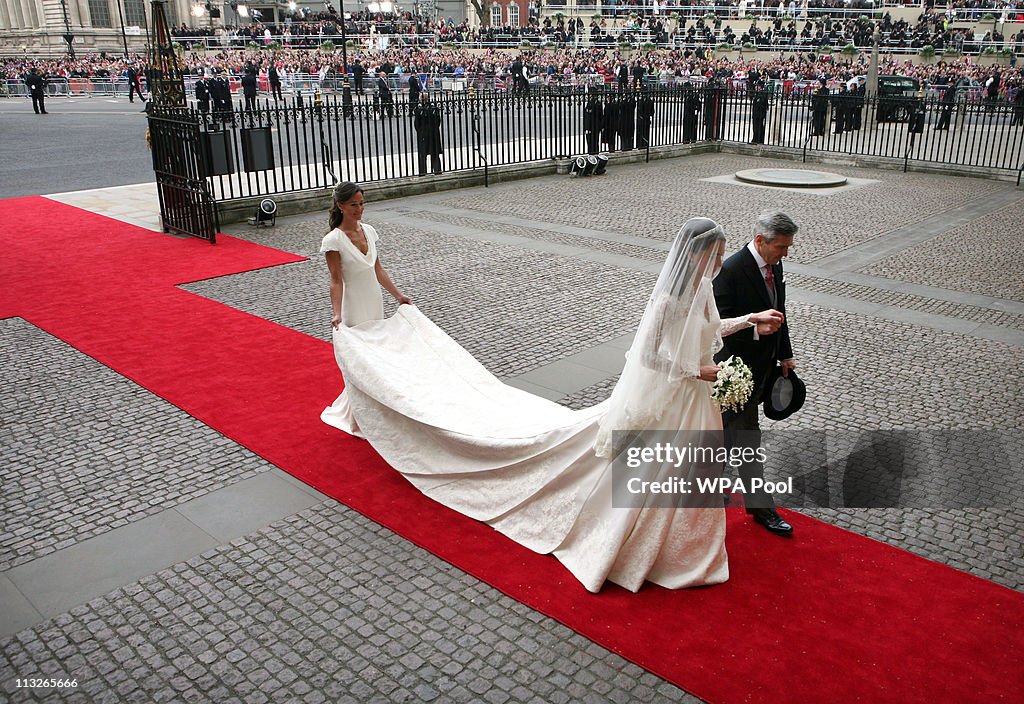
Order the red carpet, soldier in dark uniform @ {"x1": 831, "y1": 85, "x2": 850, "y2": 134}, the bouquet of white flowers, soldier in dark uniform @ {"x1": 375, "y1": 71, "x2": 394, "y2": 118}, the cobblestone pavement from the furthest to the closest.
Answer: soldier in dark uniform @ {"x1": 831, "y1": 85, "x2": 850, "y2": 134}, soldier in dark uniform @ {"x1": 375, "y1": 71, "x2": 394, "y2": 118}, the cobblestone pavement, the bouquet of white flowers, the red carpet

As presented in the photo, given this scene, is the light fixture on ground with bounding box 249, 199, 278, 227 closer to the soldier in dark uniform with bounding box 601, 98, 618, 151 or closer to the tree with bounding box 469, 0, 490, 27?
the soldier in dark uniform with bounding box 601, 98, 618, 151

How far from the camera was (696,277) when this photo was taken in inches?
152

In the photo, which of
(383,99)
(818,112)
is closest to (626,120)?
(818,112)

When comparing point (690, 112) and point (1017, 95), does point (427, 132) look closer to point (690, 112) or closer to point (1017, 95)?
point (690, 112)

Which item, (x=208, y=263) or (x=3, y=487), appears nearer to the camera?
(x=3, y=487)

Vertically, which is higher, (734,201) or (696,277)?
(696,277)

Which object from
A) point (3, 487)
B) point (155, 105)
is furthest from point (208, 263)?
point (3, 487)

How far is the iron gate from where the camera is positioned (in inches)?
452

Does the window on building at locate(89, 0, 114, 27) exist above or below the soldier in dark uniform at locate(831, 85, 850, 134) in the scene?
above

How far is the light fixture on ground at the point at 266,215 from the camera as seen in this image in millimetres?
12617

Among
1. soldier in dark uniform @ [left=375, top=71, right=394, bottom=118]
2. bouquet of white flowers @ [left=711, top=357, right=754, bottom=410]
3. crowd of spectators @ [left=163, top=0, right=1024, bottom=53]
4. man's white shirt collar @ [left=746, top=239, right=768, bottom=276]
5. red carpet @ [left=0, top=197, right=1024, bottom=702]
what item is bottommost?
red carpet @ [left=0, top=197, right=1024, bottom=702]

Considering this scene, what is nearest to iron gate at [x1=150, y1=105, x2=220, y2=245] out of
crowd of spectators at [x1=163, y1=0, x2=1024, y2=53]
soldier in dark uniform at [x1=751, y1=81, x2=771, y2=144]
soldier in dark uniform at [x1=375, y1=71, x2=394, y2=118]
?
soldier in dark uniform at [x1=375, y1=71, x2=394, y2=118]

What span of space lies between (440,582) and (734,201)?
11953 millimetres

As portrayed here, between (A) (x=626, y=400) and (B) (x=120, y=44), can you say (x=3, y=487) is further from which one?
(B) (x=120, y=44)
